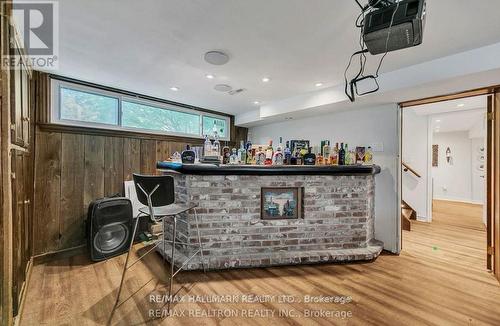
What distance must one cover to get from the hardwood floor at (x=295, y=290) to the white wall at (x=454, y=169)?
15.5 ft

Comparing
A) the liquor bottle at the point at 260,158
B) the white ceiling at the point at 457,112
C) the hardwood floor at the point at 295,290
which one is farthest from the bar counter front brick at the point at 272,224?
the white ceiling at the point at 457,112

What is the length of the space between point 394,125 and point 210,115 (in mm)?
3175

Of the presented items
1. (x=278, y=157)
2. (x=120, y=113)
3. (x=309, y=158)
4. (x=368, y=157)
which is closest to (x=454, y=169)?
(x=368, y=157)

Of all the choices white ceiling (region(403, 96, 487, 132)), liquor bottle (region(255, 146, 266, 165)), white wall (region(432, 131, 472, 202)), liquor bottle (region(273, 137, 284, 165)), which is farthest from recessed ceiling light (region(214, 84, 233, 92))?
white wall (region(432, 131, 472, 202))

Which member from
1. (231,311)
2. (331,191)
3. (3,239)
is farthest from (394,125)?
(3,239)

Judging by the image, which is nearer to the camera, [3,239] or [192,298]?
[3,239]

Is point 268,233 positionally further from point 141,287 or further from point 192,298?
point 141,287

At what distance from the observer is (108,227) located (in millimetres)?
2580

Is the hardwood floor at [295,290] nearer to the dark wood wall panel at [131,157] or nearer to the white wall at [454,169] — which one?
the dark wood wall panel at [131,157]

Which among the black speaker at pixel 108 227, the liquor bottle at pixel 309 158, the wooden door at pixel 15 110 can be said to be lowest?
the black speaker at pixel 108 227

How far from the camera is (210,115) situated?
14.2 feet

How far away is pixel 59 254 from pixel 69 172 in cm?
101

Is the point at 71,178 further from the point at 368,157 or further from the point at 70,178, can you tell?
the point at 368,157

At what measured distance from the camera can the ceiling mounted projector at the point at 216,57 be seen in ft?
6.78
